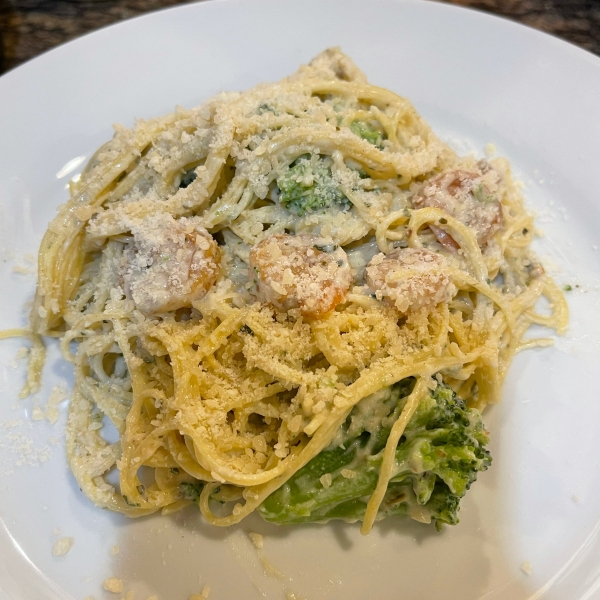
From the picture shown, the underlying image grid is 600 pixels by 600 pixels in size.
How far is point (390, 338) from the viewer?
2.03 m

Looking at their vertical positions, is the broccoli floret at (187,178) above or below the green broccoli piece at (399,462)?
above

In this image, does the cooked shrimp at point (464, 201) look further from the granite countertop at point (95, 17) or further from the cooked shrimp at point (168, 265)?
the granite countertop at point (95, 17)

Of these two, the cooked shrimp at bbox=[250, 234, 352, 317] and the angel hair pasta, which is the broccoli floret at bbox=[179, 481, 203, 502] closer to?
the angel hair pasta

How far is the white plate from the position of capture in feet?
6.75

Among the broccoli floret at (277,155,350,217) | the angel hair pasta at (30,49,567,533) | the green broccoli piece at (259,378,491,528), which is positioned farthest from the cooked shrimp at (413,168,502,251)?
the green broccoli piece at (259,378,491,528)

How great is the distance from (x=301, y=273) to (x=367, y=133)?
0.95 meters

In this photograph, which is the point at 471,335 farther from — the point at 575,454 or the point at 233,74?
the point at 233,74

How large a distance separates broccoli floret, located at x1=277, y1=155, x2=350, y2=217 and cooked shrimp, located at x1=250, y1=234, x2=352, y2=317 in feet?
0.71

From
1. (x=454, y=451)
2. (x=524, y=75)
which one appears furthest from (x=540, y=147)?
(x=454, y=451)

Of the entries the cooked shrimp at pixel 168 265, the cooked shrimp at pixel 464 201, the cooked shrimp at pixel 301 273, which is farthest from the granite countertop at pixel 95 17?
the cooked shrimp at pixel 301 273

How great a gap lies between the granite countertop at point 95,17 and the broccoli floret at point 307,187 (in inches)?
123

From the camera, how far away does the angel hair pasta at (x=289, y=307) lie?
6.54 feet

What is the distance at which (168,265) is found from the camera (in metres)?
2.12

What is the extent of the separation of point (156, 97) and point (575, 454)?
3.14 metres
